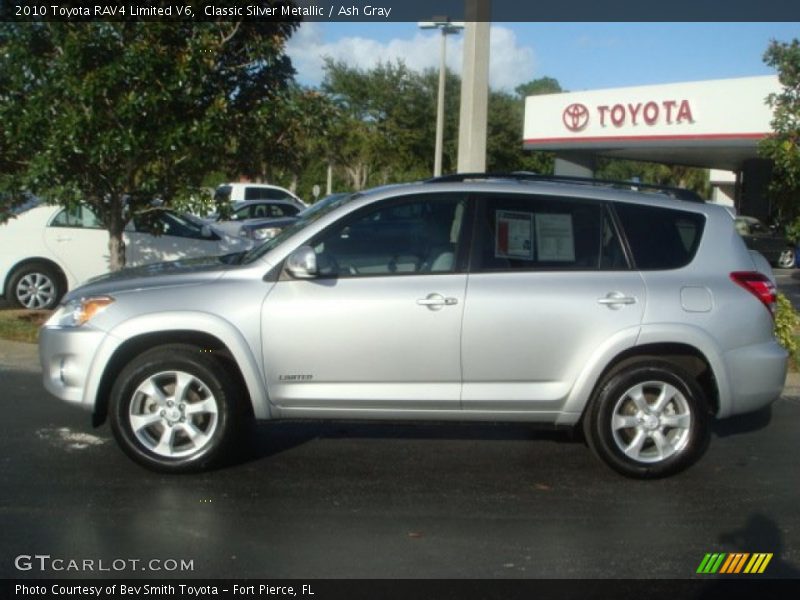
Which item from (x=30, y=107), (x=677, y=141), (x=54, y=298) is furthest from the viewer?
(x=677, y=141)

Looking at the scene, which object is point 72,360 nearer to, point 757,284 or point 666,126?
point 757,284

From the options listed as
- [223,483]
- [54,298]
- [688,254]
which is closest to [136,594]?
[223,483]

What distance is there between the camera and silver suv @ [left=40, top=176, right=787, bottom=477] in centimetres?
611

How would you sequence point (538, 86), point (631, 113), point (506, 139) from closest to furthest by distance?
point (631, 113), point (506, 139), point (538, 86)

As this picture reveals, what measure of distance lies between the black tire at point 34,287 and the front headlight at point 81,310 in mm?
7074

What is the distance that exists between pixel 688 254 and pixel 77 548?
12.9 ft

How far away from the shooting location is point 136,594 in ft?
14.9

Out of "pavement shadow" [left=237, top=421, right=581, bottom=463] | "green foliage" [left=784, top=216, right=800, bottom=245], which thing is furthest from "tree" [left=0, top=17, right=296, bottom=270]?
"green foliage" [left=784, top=216, right=800, bottom=245]

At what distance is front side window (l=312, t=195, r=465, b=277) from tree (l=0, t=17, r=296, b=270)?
13.1 feet

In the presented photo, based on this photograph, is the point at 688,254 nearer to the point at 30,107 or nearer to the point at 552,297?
the point at 552,297

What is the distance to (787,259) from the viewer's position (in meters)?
27.4

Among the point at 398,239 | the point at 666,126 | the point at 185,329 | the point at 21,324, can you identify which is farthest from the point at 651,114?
the point at 185,329

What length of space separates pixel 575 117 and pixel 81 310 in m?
23.9

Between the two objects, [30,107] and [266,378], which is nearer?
[266,378]
